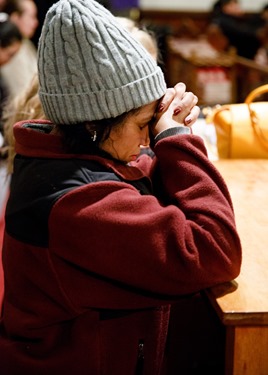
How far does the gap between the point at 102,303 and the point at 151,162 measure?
0.44 m

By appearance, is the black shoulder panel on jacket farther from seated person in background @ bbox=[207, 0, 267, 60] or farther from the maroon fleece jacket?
seated person in background @ bbox=[207, 0, 267, 60]

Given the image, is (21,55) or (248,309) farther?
(21,55)

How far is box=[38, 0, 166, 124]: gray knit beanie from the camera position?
1.02 m

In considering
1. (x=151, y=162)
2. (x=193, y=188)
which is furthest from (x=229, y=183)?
(x=193, y=188)

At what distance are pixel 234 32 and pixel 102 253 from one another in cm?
751

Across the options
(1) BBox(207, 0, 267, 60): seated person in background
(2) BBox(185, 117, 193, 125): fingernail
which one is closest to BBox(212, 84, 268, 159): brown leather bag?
(2) BBox(185, 117, 193, 125): fingernail

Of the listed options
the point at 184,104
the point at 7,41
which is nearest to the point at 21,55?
the point at 7,41

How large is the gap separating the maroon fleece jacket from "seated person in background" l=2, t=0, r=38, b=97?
302cm

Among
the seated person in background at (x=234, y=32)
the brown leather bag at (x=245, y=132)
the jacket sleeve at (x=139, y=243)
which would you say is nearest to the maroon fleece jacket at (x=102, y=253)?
the jacket sleeve at (x=139, y=243)

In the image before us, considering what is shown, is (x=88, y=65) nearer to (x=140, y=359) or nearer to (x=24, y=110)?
(x=140, y=359)

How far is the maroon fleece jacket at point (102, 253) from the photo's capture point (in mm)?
996

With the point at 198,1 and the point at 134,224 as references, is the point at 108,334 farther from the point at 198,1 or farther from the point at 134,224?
the point at 198,1

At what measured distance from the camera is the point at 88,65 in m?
1.02

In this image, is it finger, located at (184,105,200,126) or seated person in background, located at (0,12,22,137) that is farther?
seated person in background, located at (0,12,22,137)
